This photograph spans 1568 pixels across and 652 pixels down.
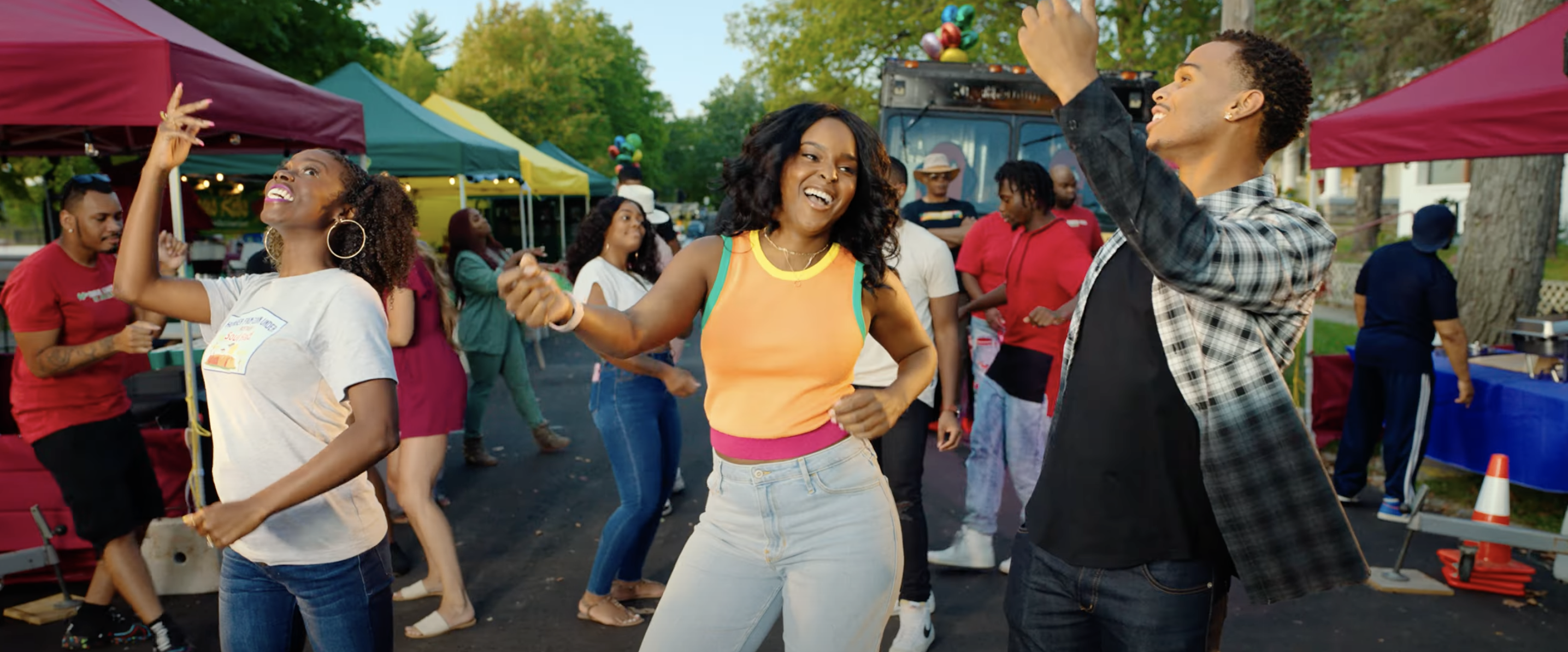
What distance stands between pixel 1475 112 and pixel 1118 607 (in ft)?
16.0

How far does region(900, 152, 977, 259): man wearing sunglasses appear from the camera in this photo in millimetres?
7406

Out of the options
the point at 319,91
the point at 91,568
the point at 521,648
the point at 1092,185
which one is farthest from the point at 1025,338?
the point at 91,568

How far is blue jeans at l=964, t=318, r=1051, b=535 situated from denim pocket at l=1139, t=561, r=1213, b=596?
291 centimetres

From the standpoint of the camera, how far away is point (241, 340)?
2418mm

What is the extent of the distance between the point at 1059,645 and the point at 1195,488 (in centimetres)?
46

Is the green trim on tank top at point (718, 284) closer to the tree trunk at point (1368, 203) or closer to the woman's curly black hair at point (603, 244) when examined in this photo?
the woman's curly black hair at point (603, 244)

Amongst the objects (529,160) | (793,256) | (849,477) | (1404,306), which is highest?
(529,160)

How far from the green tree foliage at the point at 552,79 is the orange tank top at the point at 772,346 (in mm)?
33496

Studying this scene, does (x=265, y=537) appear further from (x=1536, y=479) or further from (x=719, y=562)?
(x=1536, y=479)

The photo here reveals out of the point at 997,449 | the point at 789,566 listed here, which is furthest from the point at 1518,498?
the point at 789,566

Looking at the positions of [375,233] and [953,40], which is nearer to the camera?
[375,233]

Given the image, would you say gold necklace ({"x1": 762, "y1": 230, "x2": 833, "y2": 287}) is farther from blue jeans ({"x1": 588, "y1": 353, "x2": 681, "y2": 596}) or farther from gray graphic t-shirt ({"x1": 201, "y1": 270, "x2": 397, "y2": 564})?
blue jeans ({"x1": 588, "y1": 353, "x2": 681, "y2": 596})

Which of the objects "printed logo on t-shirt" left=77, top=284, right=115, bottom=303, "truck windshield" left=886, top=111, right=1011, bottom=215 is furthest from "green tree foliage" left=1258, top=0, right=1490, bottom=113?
"printed logo on t-shirt" left=77, top=284, right=115, bottom=303

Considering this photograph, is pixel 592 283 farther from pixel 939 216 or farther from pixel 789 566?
pixel 939 216
